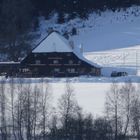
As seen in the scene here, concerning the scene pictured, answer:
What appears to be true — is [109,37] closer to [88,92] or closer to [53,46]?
[53,46]

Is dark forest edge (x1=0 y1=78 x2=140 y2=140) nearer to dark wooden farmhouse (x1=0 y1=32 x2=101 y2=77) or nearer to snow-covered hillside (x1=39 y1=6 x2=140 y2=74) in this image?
dark wooden farmhouse (x1=0 y1=32 x2=101 y2=77)

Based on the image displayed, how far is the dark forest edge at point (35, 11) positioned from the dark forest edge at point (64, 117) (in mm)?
33699

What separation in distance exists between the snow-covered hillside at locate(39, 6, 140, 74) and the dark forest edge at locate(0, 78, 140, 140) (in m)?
25.0

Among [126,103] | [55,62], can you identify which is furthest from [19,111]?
[55,62]

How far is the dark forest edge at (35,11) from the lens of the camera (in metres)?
67.8

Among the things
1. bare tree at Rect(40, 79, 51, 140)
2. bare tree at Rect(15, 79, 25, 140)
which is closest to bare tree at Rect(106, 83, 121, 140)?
bare tree at Rect(40, 79, 51, 140)

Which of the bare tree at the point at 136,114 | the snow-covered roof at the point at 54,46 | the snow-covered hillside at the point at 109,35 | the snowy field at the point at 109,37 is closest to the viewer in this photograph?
the bare tree at the point at 136,114

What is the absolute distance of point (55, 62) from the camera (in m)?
56.5

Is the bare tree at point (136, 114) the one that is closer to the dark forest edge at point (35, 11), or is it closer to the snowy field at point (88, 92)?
the snowy field at point (88, 92)

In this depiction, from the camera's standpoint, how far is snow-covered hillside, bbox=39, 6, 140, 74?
59.8 meters

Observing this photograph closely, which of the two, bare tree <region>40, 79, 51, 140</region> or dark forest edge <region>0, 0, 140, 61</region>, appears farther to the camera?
dark forest edge <region>0, 0, 140, 61</region>

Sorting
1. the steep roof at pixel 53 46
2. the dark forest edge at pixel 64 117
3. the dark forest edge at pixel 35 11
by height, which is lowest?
the dark forest edge at pixel 64 117

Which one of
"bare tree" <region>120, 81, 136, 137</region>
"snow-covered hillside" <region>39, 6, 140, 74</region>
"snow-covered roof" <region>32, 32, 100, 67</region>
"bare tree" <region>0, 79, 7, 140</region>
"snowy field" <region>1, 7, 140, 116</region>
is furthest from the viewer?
"snow-covered hillside" <region>39, 6, 140, 74</region>

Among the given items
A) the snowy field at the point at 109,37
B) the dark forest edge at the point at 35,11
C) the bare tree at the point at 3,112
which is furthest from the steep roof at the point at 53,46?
the bare tree at the point at 3,112
